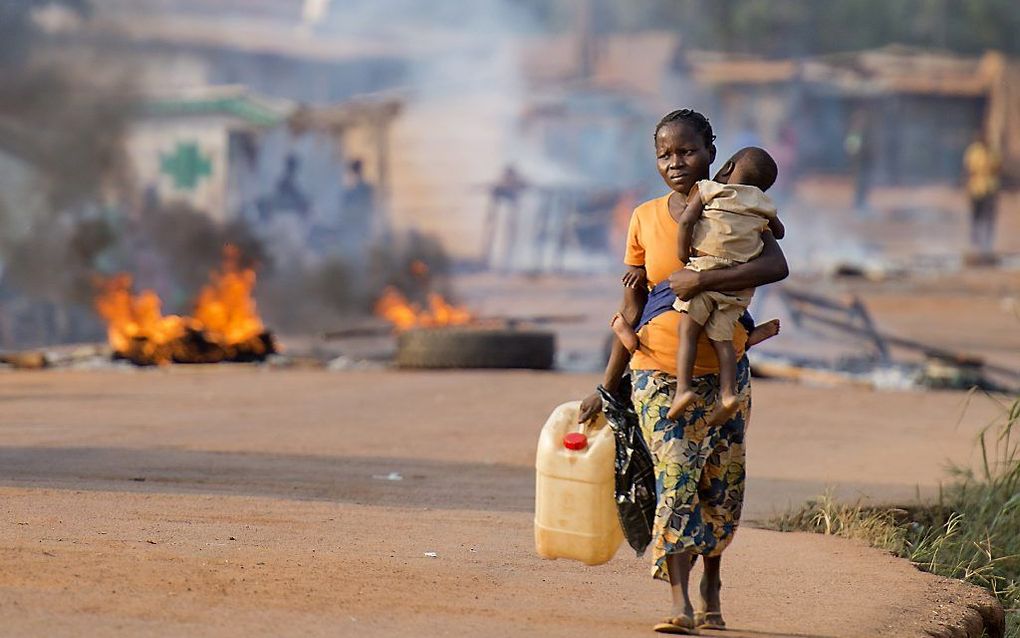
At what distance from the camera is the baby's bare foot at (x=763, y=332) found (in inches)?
225

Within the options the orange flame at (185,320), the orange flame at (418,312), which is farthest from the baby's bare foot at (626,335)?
the orange flame at (418,312)

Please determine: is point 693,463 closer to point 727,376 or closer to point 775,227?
point 727,376

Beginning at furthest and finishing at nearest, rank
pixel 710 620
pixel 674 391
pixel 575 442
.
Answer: pixel 710 620
pixel 575 442
pixel 674 391

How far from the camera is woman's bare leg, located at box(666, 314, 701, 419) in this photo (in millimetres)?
5480

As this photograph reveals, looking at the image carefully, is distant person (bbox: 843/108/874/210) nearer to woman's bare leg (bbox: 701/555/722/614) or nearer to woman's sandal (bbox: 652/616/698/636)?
woman's bare leg (bbox: 701/555/722/614)

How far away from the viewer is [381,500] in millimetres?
8883

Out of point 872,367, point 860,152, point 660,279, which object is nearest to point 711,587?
point 660,279

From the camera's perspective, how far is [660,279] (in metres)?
5.70

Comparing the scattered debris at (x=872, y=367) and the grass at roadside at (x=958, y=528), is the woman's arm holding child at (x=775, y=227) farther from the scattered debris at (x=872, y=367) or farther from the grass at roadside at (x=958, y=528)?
the scattered debris at (x=872, y=367)

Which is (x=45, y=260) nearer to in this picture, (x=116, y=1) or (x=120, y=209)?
(x=120, y=209)

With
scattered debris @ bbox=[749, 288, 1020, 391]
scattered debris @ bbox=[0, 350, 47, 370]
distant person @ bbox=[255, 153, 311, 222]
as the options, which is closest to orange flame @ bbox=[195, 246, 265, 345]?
scattered debris @ bbox=[0, 350, 47, 370]

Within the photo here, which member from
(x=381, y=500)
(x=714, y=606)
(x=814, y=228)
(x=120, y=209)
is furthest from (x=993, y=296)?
(x=714, y=606)

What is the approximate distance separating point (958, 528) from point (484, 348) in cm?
970

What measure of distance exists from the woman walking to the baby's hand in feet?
0.09
